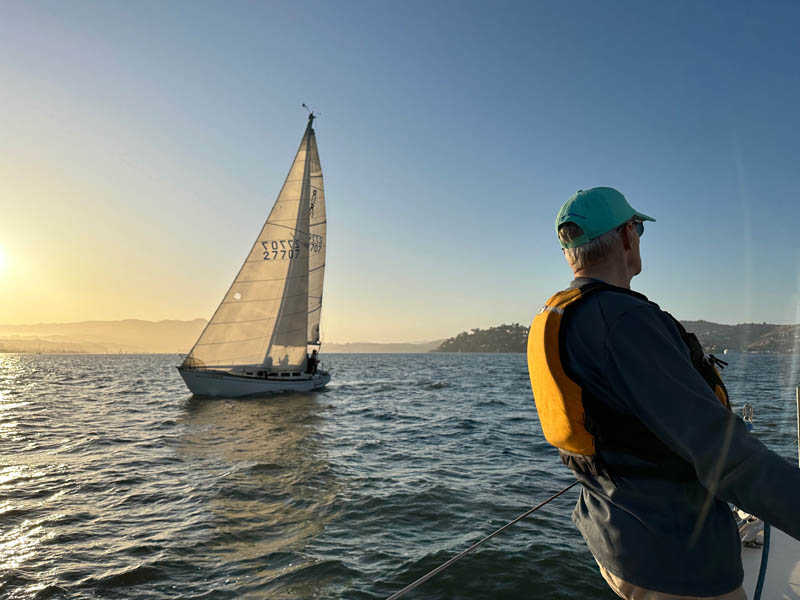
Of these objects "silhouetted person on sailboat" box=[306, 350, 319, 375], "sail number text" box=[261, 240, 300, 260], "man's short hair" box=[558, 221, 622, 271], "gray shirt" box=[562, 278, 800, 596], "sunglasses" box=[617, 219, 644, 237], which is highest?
"sail number text" box=[261, 240, 300, 260]

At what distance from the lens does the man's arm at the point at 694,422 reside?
1.12 meters

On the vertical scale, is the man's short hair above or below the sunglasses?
below

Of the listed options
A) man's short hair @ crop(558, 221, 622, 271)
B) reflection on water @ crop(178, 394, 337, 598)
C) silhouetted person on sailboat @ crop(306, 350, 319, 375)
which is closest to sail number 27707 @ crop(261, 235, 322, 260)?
silhouetted person on sailboat @ crop(306, 350, 319, 375)

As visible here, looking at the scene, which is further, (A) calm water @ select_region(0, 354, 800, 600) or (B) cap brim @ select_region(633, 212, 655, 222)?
(A) calm water @ select_region(0, 354, 800, 600)

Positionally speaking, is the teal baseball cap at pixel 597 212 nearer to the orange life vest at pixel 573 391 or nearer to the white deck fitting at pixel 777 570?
the orange life vest at pixel 573 391

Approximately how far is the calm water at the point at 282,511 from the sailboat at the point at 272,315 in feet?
28.5

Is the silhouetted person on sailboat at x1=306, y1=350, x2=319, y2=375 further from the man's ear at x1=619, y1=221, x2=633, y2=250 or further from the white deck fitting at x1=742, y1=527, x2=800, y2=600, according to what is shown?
the man's ear at x1=619, y1=221, x2=633, y2=250

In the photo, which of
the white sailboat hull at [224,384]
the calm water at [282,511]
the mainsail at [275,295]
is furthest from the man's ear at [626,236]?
the mainsail at [275,295]

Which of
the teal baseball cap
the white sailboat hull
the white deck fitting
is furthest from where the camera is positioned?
the white sailboat hull

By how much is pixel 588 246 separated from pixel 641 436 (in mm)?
644

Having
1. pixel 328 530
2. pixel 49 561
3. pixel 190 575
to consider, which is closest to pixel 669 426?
pixel 190 575

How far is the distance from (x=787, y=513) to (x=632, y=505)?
39 centimetres

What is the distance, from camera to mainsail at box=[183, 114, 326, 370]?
24406 millimetres

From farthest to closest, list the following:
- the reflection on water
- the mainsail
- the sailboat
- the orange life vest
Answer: the mainsail → the sailboat → the reflection on water → the orange life vest
